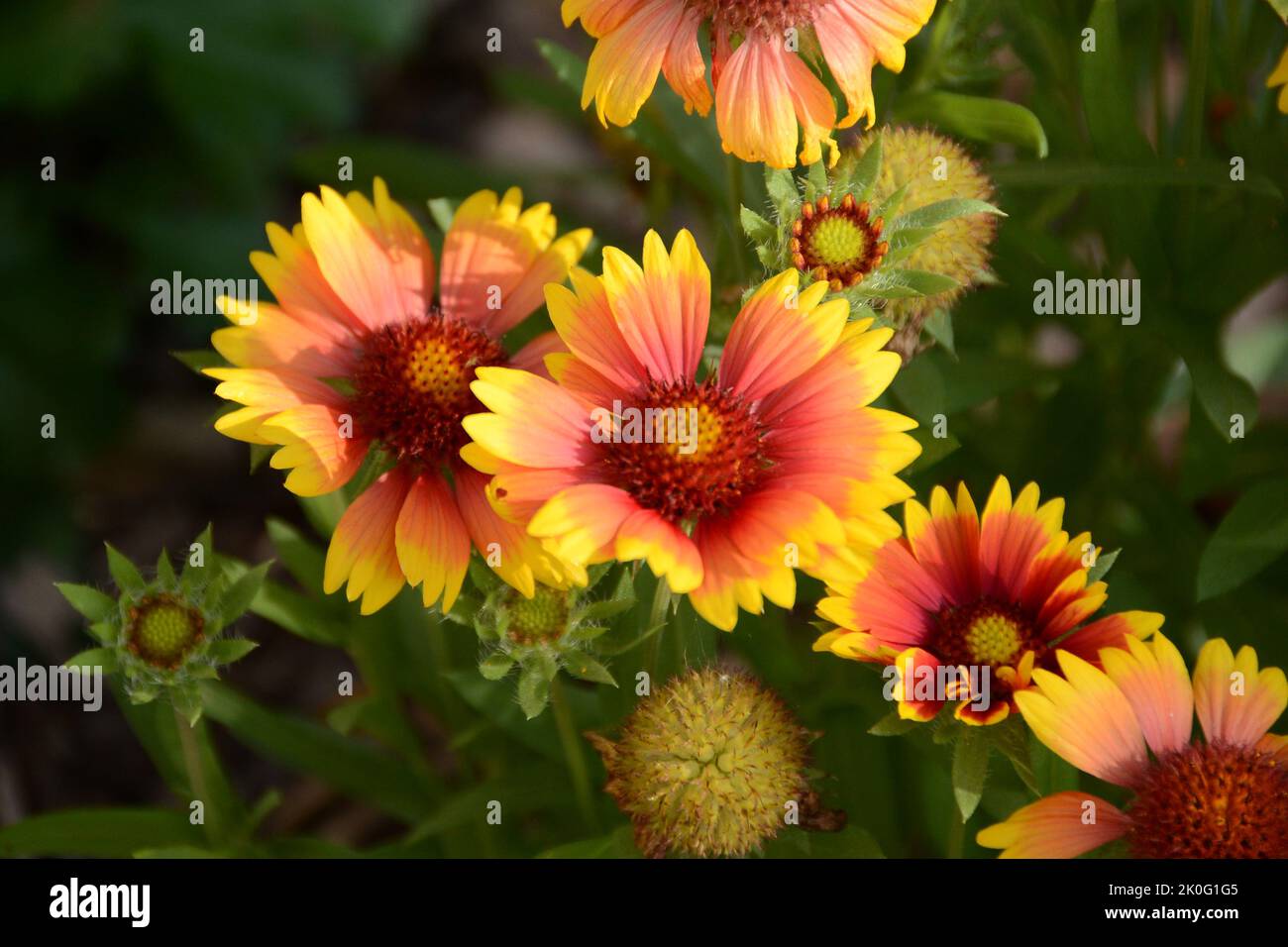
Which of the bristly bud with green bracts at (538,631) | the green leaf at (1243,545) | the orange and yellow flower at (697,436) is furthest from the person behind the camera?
the green leaf at (1243,545)

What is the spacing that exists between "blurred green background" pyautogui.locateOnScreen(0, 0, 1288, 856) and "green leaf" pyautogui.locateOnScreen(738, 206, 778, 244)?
119 mm

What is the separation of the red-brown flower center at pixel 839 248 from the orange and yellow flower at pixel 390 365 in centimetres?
23

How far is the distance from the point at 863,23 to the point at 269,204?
1.66 meters

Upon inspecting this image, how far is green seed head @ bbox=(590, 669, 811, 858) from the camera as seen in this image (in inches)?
38.2

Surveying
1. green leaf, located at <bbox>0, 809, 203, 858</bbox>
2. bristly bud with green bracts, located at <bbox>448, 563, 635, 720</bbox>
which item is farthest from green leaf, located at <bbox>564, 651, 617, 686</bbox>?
green leaf, located at <bbox>0, 809, 203, 858</bbox>

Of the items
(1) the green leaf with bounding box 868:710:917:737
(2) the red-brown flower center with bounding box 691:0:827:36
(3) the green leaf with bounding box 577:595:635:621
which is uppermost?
(2) the red-brown flower center with bounding box 691:0:827:36

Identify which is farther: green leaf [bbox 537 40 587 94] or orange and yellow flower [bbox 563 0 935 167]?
green leaf [bbox 537 40 587 94]

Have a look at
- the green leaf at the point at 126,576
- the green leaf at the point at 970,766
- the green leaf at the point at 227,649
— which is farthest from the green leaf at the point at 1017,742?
the green leaf at the point at 126,576

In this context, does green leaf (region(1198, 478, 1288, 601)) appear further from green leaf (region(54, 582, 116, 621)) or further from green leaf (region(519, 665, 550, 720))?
green leaf (region(54, 582, 116, 621))

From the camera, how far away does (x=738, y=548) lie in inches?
36.4

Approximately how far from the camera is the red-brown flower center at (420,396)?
108cm

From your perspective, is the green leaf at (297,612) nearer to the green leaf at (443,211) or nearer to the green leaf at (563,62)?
the green leaf at (443,211)

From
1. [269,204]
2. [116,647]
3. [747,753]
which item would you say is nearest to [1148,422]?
[747,753]

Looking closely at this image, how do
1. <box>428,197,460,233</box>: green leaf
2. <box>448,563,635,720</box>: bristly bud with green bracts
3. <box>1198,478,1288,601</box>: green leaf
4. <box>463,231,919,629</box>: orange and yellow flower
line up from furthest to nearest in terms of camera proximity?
<box>428,197,460,233</box>: green leaf → <box>1198,478,1288,601</box>: green leaf → <box>448,563,635,720</box>: bristly bud with green bracts → <box>463,231,919,629</box>: orange and yellow flower
